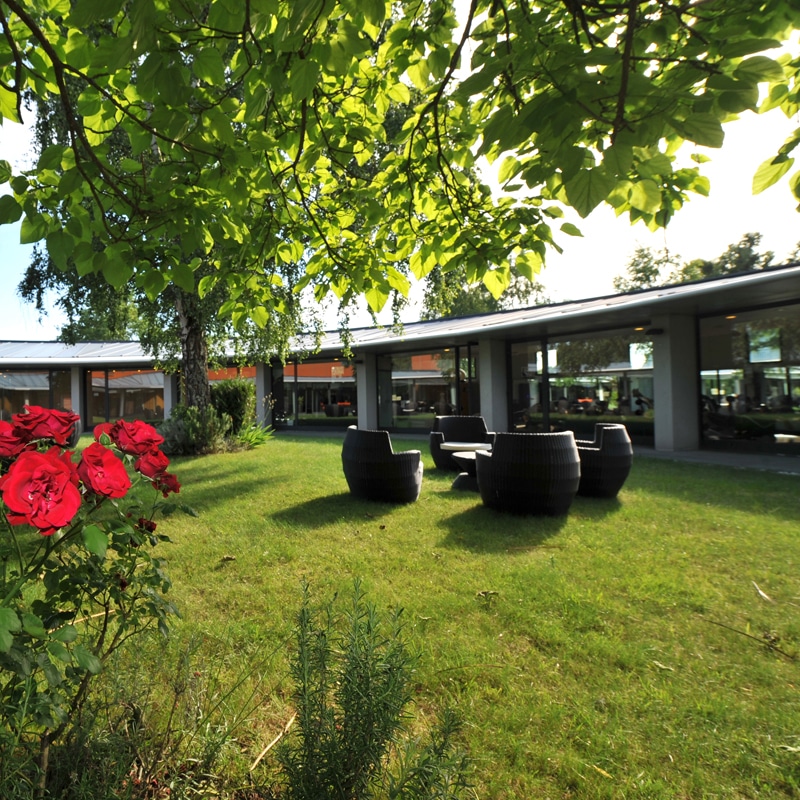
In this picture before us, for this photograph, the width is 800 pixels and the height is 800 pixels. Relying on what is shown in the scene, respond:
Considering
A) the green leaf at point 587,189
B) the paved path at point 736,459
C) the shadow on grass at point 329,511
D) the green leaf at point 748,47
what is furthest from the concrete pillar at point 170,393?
the green leaf at point 748,47

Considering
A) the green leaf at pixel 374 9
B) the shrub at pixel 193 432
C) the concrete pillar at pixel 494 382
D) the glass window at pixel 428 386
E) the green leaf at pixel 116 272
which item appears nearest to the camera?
the green leaf at pixel 374 9

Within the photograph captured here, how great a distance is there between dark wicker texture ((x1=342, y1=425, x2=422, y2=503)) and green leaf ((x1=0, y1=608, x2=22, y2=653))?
5544mm

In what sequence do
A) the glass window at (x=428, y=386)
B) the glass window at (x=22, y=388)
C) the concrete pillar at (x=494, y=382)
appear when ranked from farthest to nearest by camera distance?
the glass window at (x=22, y=388) < the glass window at (x=428, y=386) < the concrete pillar at (x=494, y=382)

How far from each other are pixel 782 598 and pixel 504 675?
7.84ft

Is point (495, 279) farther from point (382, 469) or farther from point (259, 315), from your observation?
point (382, 469)

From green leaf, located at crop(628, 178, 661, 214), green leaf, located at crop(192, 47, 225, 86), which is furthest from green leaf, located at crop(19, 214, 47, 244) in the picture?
green leaf, located at crop(628, 178, 661, 214)

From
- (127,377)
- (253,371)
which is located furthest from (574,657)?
(127,377)

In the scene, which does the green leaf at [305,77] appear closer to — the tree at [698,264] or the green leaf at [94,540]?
the green leaf at [94,540]

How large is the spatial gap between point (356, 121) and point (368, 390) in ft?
52.0

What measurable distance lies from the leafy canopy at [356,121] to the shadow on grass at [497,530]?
2.70m

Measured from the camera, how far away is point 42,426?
5.41 ft

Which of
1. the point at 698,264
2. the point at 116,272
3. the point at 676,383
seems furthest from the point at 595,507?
the point at 698,264

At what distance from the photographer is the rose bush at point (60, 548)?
1.25 m

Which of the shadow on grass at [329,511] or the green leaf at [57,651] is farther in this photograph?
the shadow on grass at [329,511]
